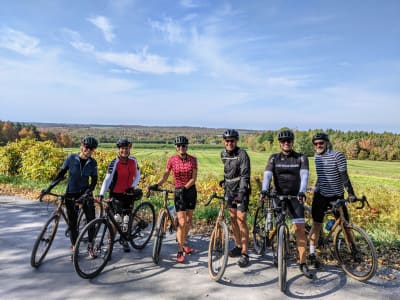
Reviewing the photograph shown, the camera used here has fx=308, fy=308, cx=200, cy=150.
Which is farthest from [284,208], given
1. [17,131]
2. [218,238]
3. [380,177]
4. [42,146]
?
[380,177]

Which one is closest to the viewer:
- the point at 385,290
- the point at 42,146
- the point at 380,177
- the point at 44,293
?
the point at 44,293

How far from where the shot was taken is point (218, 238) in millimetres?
4848

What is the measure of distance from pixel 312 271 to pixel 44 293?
3.92 metres

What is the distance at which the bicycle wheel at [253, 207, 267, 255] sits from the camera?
5582 millimetres

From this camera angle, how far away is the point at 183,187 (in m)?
5.20

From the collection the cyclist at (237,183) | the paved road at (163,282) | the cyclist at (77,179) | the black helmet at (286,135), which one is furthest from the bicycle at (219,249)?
the cyclist at (77,179)

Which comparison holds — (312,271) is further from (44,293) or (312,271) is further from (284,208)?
(44,293)

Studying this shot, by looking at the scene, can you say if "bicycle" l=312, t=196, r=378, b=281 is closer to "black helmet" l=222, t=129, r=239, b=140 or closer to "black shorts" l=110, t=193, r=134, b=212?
"black helmet" l=222, t=129, r=239, b=140

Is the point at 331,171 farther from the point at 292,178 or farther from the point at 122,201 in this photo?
the point at 122,201

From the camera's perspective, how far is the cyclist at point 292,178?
4.66 m

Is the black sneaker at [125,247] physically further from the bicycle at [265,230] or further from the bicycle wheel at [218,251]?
the bicycle at [265,230]

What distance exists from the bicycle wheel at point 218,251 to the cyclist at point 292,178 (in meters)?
0.87

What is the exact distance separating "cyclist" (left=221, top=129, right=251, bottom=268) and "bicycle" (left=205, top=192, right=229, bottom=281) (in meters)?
0.32

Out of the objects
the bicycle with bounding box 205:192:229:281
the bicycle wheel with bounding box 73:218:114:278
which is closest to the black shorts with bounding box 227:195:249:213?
the bicycle with bounding box 205:192:229:281
